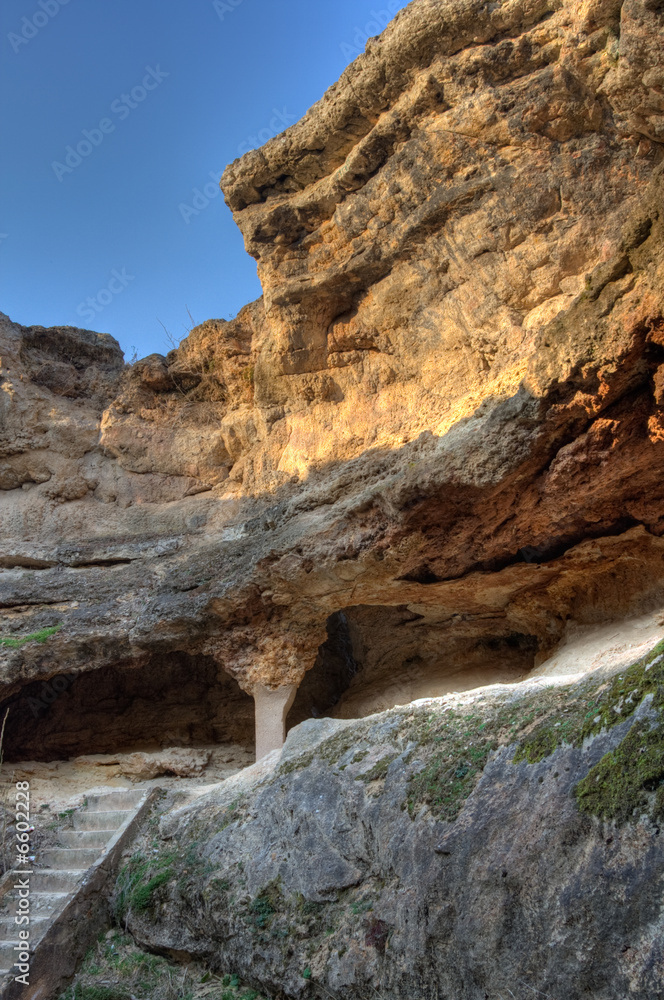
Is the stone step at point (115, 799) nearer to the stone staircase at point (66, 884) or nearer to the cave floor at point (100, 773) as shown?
the stone staircase at point (66, 884)

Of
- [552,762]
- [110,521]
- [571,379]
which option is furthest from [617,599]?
[110,521]

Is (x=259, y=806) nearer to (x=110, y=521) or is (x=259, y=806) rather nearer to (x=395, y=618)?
(x=395, y=618)

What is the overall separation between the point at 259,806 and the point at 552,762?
3.57 meters

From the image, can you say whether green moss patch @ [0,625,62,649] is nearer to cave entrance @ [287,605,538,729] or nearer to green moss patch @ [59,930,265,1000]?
cave entrance @ [287,605,538,729]

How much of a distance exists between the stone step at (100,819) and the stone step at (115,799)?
147 mm

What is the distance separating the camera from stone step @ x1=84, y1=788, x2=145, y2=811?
9.36 m

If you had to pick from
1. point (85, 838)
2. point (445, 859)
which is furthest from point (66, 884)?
point (445, 859)

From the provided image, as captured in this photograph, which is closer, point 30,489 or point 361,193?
point 361,193

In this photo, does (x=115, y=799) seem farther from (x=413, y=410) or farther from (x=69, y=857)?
(x=413, y=410)

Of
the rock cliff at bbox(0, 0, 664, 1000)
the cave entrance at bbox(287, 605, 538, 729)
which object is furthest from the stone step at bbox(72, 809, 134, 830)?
the cave entrance at bbox(287, 605, 538, 729)

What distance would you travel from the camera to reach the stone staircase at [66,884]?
7.00 m

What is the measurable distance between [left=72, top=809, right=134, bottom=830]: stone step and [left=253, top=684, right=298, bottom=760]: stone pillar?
2387 mm

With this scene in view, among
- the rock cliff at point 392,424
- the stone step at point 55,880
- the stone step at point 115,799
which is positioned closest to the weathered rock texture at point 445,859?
the stone step at point 55,880

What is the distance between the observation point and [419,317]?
11.7m
